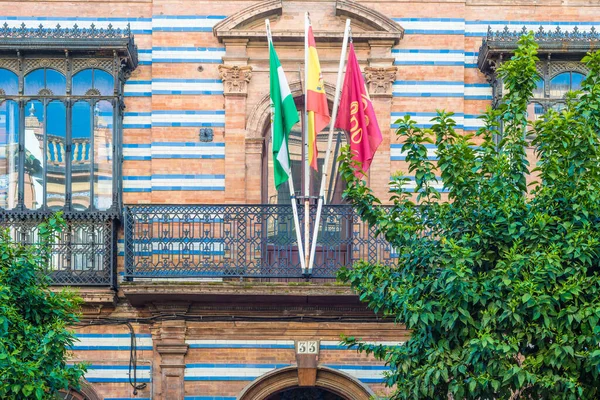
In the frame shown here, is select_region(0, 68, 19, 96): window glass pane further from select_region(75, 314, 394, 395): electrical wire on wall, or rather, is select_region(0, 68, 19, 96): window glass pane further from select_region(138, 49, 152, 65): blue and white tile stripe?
select_region(75, 314, 394, 395): electrical wire on wall

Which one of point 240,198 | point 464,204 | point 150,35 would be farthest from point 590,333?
point 150,35

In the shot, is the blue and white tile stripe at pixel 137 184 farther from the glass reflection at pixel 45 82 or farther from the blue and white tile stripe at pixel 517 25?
the blue and white tile stripe at pixel 517 25

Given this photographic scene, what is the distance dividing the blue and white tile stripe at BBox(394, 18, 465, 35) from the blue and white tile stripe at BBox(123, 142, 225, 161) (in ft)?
11.1

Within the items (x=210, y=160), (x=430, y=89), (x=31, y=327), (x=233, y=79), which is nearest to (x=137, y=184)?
(x=210, y=160)

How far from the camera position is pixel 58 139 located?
22297 mm

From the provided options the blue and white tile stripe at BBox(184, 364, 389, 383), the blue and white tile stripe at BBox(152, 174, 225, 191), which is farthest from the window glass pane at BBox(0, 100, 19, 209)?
the blue and white tile stripe at BBox(184, 364, 389, 383)

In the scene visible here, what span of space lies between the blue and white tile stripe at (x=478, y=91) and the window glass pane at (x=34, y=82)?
6.43 m

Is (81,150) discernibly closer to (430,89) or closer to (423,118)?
(423,118)

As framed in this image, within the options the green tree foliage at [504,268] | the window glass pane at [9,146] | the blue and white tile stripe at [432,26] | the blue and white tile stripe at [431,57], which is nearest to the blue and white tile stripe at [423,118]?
the blue and white tile stripe at [431,57]

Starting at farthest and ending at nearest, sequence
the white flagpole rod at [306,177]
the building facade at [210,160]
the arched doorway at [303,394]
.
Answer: the arched doorway at [303,394], the building facade at [210,160], the white flagpole rod at [306,177]

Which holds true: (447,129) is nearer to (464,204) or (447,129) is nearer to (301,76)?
(464,204)

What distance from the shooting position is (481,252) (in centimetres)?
1723

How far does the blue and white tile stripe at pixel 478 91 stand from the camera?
22.9 meters

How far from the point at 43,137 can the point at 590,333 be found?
9.53 m
